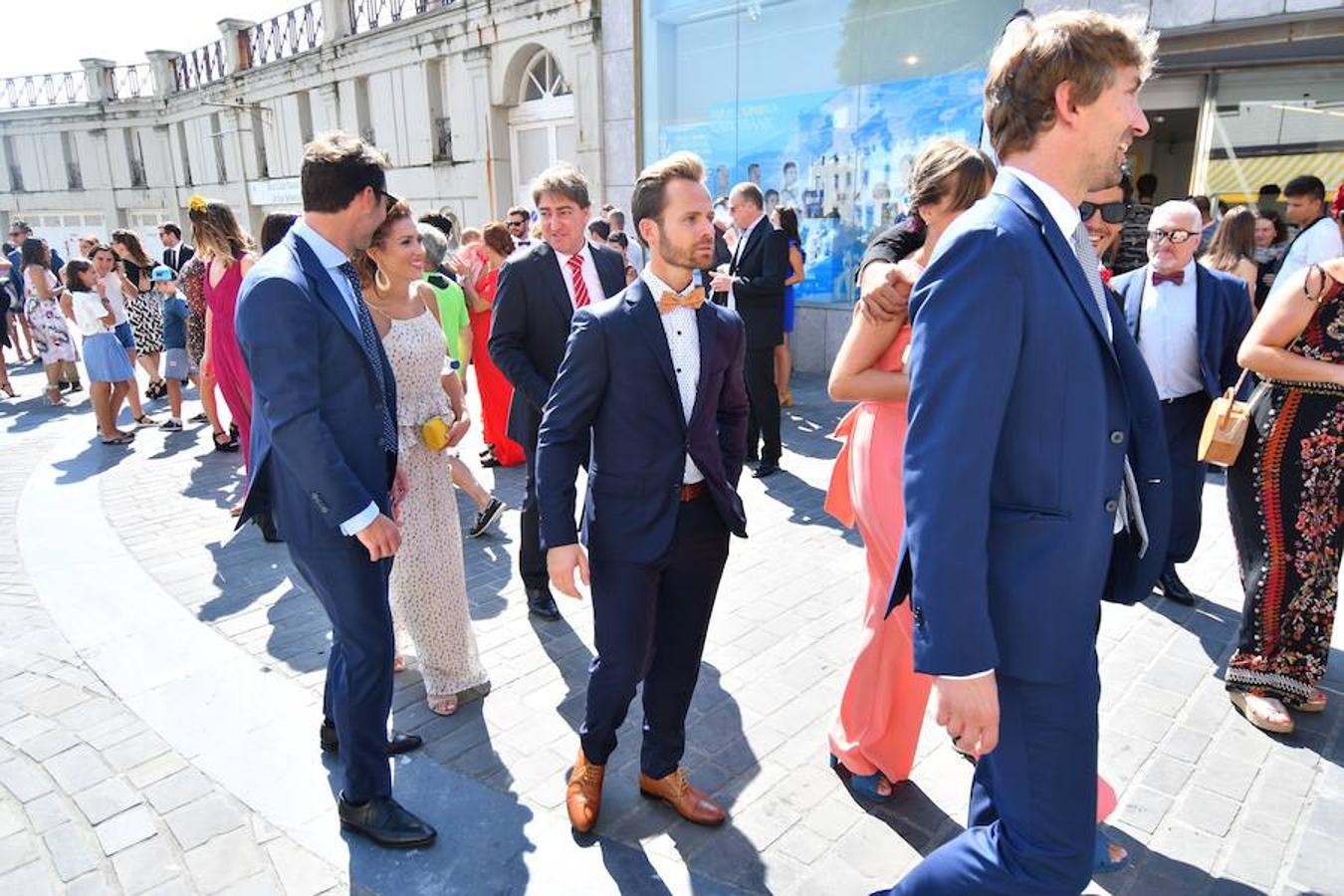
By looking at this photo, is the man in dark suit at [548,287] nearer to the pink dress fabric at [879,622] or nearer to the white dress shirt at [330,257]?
the white dress shirt at [330,257]

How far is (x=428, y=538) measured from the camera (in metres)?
3.58

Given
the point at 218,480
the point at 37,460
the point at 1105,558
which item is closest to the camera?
the point at 1105,558

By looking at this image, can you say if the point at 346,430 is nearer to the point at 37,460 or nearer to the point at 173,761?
the point at 173,761

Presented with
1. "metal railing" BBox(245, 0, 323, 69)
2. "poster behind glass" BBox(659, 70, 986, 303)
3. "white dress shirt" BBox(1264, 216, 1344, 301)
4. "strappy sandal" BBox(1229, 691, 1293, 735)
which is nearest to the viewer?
"strappy sandal" BBox(1229, 691, 1293, 735)

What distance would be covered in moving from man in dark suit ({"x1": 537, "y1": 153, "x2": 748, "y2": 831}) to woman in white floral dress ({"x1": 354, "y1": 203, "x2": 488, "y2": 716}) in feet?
3.50

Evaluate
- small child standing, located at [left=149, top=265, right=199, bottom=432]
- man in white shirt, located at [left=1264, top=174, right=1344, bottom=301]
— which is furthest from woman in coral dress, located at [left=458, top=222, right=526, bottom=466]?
man in white shirt, located at [left=1264, top=174, right=1344, bottom=301]

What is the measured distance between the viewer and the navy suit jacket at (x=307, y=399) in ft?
7.73

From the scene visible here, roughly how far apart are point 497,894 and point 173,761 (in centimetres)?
160

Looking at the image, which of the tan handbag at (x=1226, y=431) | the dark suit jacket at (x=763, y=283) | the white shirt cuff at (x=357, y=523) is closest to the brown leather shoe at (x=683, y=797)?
the white shirt cuff at (x=357, y=523)

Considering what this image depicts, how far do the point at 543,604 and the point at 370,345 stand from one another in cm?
212

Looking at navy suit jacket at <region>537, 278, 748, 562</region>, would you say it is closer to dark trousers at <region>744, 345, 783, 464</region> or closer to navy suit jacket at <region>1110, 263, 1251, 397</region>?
navy suit jacket at <region>1110, 263, 1251, 397</region>

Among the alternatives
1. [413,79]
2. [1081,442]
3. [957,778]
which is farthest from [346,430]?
[413,79]

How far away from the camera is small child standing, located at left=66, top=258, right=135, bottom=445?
8688 mm

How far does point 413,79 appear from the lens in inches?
717
